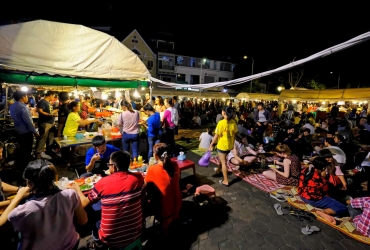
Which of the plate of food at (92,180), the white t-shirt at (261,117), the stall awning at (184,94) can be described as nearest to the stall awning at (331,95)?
the stall awning at (184,94)

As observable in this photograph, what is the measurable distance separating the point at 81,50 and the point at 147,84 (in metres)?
2.71

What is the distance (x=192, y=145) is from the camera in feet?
32.6

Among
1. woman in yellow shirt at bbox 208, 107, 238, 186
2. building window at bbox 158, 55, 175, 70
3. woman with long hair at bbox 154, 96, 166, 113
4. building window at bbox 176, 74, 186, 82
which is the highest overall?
building window at bbox 158, 55, 175, 70

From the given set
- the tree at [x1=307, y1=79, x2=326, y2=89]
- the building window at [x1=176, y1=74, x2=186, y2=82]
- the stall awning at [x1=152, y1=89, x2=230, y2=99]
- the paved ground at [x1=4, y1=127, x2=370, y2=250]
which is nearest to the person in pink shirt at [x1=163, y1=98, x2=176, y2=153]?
the paved ground at [x1=4, y1=127, x2=370, y2=250]

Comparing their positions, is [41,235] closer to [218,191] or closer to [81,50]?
[218,191]

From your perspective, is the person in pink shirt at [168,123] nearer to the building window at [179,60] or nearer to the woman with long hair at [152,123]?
the woman with long hair at [152,123]

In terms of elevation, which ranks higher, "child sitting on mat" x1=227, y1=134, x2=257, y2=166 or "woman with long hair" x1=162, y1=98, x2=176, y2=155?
"woman with long hair" x1=162, y1=98, x2=176, y2=155

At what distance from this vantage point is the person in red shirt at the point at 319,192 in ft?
13.6

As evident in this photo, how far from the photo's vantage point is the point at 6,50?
5.02 m

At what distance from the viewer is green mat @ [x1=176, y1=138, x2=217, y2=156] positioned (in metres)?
8.72

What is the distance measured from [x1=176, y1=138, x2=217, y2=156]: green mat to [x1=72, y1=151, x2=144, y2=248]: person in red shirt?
6.18 meters

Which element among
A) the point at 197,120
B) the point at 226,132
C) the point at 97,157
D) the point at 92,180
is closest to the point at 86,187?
the point at 92,180

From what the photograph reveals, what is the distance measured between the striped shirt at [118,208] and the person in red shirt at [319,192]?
4119 mm

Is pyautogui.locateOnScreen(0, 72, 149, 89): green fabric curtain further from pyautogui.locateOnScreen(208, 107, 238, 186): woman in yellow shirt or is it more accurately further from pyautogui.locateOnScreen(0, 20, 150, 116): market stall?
pyautogui.locateOnScreen(208, 107, 238, 186): woman in yellow shirt
